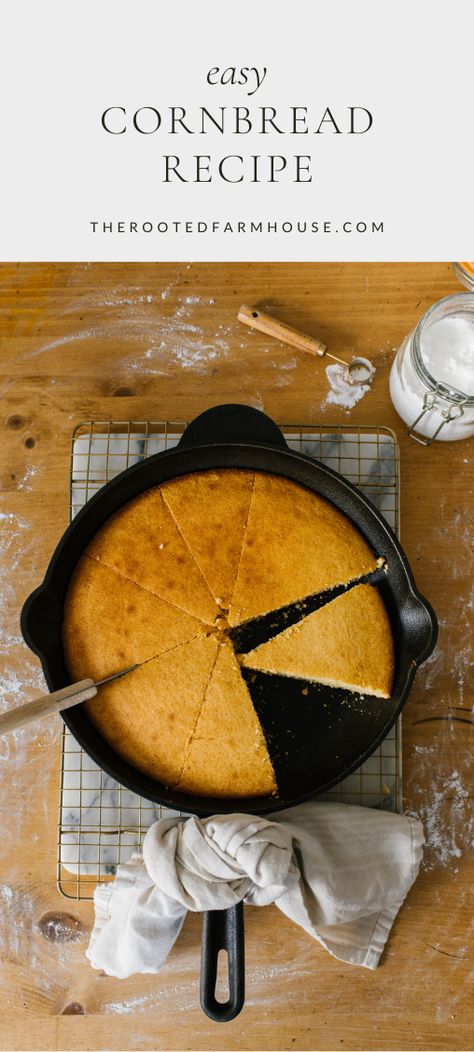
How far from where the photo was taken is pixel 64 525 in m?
2.29

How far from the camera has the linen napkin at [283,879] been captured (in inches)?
73.9

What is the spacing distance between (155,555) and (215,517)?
0.18m

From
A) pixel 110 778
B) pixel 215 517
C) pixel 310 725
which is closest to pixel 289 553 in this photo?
pixel 215 517

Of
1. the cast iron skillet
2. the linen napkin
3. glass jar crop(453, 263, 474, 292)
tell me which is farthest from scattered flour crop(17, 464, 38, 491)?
glass jar crop(453, 263, 474, 292)

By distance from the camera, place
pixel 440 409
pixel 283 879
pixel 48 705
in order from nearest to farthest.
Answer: pixel 48 705, pixel 283 879, pixel 440 409

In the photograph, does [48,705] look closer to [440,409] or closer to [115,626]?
[115,626]

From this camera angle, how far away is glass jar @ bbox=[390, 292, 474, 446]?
206 centimetres

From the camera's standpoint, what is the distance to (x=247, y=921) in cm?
217

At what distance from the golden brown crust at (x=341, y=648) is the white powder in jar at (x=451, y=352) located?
0.61 m

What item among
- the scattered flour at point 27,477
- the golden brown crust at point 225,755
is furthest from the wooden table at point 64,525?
the golden brown crust at point 225,755

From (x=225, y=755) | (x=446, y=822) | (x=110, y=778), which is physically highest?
(x=225, y=755)
